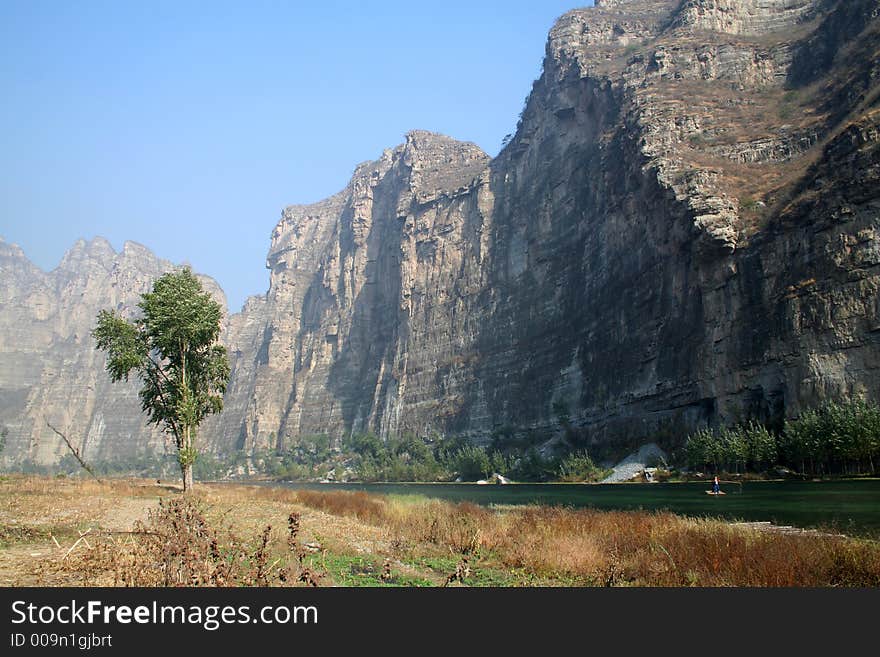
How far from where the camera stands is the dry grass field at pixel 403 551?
9.59 metres

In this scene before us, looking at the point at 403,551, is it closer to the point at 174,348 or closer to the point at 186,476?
the point at 186,476

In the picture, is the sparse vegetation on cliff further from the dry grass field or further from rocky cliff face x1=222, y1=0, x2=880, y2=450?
the dry grass field

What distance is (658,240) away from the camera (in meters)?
92.3

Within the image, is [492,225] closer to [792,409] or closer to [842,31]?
[842,31]

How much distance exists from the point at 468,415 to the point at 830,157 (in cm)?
8479

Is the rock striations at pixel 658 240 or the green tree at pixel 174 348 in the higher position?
the rock striations at pixel 658 240

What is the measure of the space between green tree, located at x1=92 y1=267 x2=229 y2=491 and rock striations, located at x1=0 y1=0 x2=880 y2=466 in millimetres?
53520

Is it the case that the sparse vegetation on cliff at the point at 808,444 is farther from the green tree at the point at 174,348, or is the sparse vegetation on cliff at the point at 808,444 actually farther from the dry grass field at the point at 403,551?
the green tree at the point at 174,348

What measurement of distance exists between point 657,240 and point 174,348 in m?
73.3

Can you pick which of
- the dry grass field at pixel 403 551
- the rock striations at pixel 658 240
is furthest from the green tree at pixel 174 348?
the rock striations at pixel 658 240

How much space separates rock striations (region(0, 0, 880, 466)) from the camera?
6469 cm

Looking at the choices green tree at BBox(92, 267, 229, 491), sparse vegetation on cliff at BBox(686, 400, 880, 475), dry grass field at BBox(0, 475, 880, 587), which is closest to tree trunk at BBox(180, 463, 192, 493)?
green tree at BBox(92, 267, 229, 491)

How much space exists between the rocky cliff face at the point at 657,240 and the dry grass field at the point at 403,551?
163 feet

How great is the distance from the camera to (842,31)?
3947 inches
